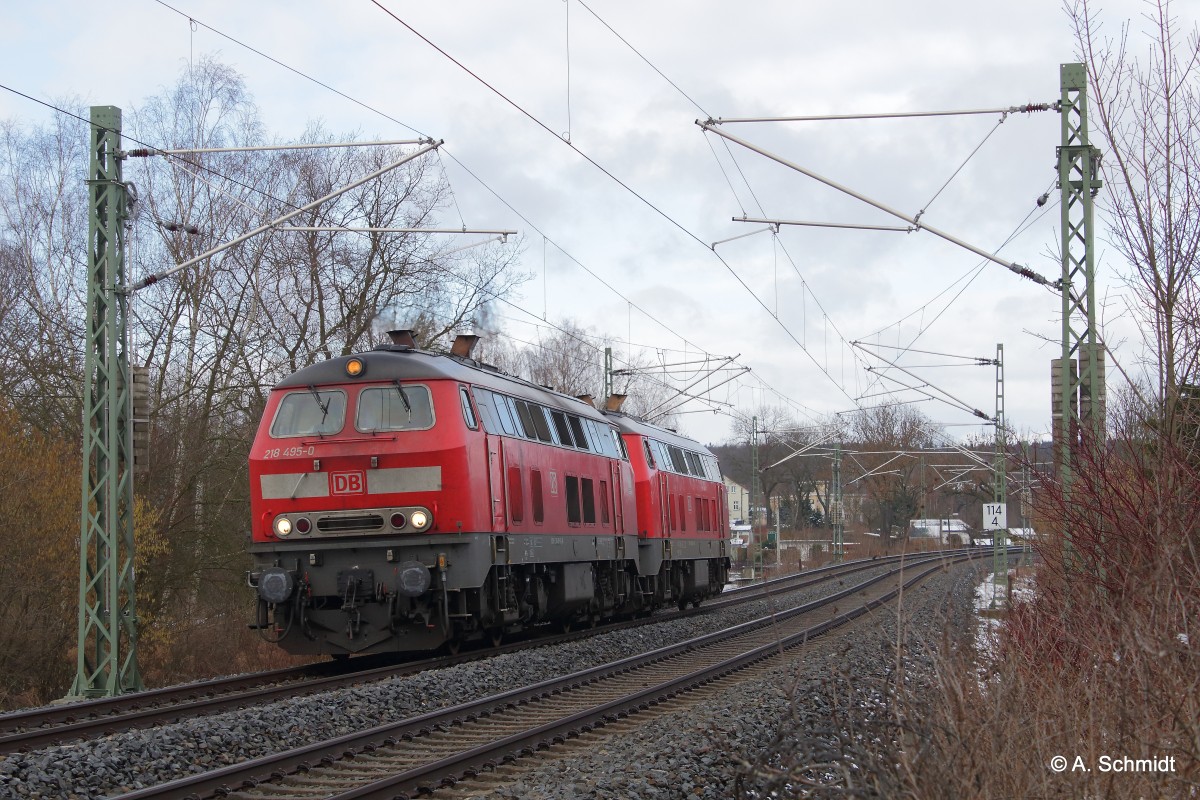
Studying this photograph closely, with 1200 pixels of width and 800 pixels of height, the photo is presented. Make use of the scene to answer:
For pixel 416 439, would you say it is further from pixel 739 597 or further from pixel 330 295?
pixel 739 597

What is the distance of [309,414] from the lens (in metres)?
14.4

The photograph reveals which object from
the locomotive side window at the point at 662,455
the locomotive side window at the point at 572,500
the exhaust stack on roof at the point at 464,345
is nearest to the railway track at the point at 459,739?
the locomotive side window at the point at 572,500

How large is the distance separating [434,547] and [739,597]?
18.8m

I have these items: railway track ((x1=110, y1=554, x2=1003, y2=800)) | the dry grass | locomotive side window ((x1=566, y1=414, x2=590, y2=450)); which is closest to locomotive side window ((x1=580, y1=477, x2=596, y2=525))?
locomotive side window ((x1=566, y1=414, x2=590, y2=450))

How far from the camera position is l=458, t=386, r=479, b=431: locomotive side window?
14.2 metres

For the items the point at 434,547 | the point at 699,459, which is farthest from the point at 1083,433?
the point at 699,459

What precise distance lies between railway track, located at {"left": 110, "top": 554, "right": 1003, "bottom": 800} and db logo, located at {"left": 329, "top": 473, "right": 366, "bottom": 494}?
3.29 meters

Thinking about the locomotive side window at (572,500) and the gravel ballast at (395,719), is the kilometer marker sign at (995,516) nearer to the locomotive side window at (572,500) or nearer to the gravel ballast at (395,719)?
the locomotive side window at (572,500)

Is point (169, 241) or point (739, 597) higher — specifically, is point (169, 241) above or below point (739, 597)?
above

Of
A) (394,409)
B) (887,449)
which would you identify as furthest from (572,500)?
(887,449)

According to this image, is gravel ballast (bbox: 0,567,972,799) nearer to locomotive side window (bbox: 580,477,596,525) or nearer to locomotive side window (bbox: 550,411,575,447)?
locomotive side window (bbox: 550,411,575,447)

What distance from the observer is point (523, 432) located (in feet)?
53.2

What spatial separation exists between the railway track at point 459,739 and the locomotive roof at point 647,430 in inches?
288

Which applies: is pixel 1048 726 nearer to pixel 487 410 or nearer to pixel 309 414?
pixel 487 410
